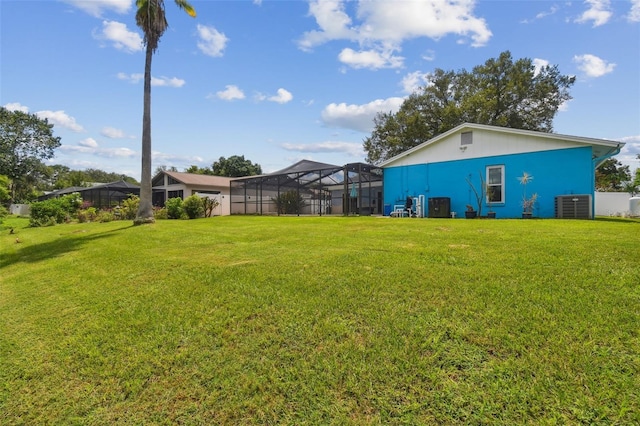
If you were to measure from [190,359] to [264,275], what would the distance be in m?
1.64

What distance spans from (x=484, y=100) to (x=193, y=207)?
69.9 feet

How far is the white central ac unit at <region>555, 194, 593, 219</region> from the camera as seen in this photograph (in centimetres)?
1109

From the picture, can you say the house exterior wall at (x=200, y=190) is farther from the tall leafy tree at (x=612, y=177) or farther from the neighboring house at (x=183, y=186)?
the tall leafy tree at (x=612, y=177)

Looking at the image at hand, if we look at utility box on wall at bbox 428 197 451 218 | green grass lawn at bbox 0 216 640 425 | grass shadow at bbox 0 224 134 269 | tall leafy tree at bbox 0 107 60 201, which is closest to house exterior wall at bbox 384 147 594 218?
utility box on wall at bbox 428 197 451 218

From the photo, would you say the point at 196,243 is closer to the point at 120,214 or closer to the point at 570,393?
the point at 570,393

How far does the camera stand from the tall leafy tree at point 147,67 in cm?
1279

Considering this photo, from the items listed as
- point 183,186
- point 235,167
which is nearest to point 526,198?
point 183,186

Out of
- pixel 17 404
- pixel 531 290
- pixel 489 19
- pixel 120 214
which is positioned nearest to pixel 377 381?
pixel 531 290

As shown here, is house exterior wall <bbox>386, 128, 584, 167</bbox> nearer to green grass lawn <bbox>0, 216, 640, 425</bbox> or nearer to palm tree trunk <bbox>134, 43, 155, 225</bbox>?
green grass lawn <bbox>0, 216, 640, 425</bbox>

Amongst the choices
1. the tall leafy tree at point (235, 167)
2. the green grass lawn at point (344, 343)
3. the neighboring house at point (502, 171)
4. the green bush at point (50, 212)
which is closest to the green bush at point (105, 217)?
the green bush at point (50, 212)

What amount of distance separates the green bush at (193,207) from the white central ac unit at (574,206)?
1644 centimetres

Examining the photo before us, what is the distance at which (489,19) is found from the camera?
9812 mm

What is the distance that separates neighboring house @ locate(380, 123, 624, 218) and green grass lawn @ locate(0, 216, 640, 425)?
8805mm

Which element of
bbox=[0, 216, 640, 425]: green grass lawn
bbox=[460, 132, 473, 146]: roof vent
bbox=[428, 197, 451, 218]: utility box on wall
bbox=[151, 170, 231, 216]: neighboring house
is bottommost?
bbox=[0, 216, 640, 425]: green grass lawn
